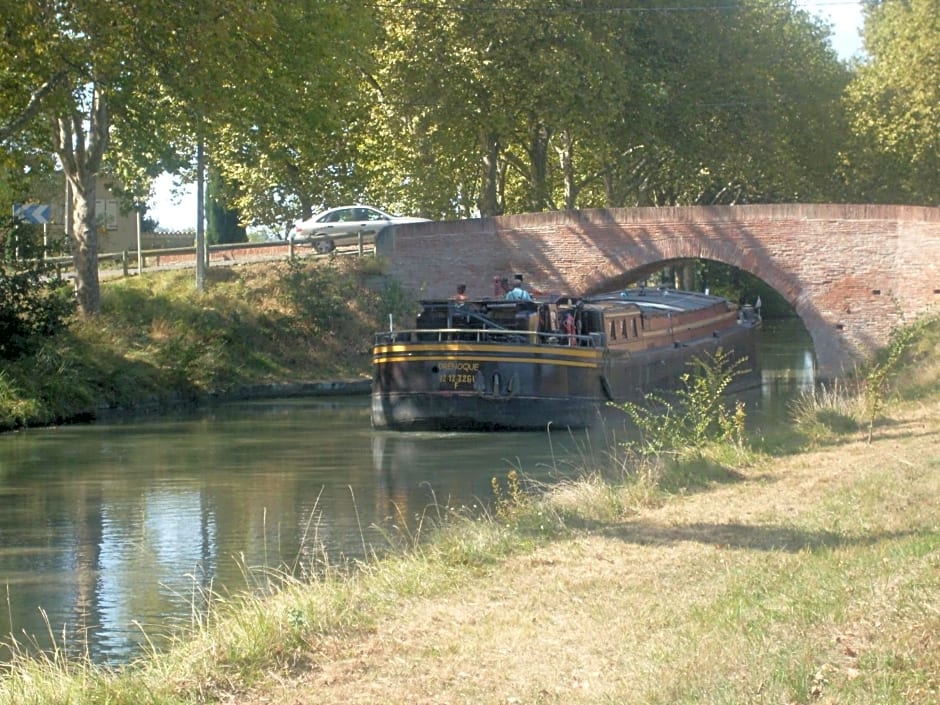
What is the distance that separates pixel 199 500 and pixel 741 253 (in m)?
19.6

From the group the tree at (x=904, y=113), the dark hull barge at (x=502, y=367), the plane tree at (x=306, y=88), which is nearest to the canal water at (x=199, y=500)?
the dark hull barge at (x=502, y=367)

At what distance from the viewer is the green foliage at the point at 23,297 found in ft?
87.1

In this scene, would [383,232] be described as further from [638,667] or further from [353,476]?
[638,667]

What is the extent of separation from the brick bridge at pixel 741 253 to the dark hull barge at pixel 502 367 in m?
7.44

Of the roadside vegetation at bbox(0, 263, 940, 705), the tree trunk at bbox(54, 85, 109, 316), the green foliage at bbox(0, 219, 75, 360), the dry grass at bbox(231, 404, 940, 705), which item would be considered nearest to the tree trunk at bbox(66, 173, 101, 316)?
the tree trunk at bbox(54, 85, 109, 316)

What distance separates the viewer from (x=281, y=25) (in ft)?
85.2

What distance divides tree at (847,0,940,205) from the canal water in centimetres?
2126

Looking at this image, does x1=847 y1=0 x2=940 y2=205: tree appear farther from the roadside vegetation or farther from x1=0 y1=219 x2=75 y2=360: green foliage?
the roadside vegetation

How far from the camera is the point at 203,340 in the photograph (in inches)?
1264

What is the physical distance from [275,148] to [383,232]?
6285mm

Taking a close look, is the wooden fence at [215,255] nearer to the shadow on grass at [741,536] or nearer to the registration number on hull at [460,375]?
the registration number on hull at [460,375]

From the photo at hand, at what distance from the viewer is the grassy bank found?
86.3 ft

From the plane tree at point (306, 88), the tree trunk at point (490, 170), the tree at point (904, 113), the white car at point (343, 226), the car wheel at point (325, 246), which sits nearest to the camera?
the plane tree at point (306, 88)

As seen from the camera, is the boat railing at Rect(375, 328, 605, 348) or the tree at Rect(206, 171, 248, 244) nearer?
the boat railing at Rect(375, 328, 605, 348)
